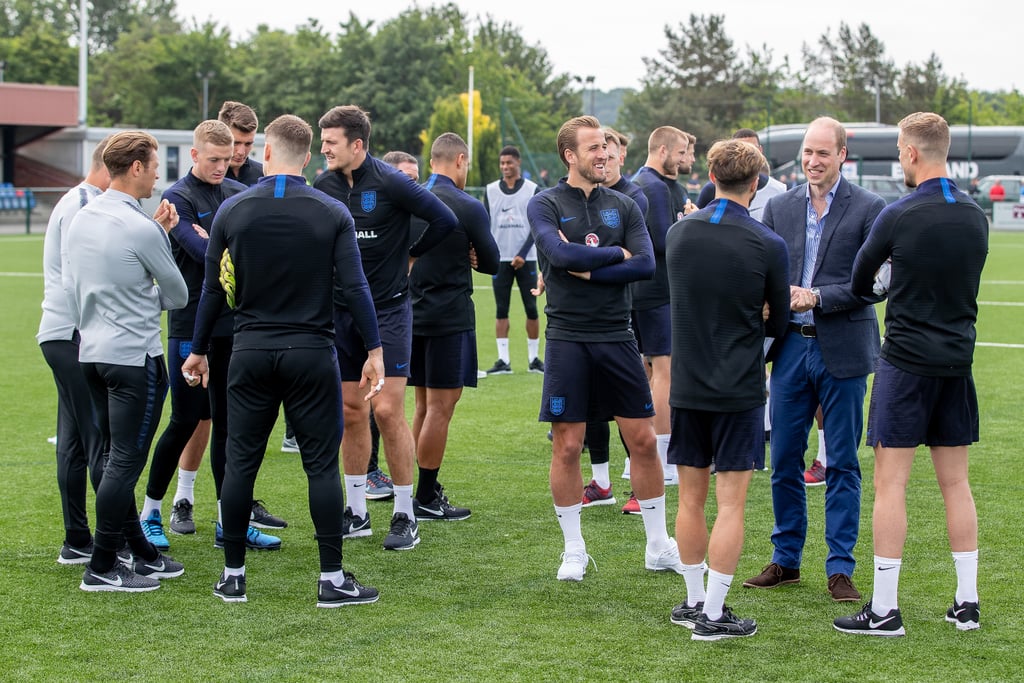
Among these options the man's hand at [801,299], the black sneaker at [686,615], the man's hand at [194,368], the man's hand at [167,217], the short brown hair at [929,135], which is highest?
the short brown hair at [929,135]

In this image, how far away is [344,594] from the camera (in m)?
5.21

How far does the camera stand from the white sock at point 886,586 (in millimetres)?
4781

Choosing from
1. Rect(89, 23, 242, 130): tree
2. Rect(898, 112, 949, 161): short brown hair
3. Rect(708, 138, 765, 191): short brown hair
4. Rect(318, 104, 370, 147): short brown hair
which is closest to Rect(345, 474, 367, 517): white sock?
Rect(318, 104, 370, 147): short brown hair

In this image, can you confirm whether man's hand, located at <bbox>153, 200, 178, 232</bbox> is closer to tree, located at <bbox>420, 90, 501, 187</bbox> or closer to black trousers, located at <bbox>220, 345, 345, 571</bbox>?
black trousers, located at <bbox>220, 345, 345, 571</bbox>

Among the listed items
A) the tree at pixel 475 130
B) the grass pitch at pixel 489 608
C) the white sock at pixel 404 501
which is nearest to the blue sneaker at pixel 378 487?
the grass pitch at pixel 489 608

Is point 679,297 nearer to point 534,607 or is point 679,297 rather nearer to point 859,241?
point 859,241

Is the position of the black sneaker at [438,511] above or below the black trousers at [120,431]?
below

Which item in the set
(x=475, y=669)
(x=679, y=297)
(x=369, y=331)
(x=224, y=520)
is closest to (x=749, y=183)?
(x=679, y=297)

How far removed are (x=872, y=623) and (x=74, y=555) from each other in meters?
3.81

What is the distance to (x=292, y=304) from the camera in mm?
4961

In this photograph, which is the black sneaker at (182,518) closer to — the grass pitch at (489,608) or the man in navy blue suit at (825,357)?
the grass pitch at (489,608)

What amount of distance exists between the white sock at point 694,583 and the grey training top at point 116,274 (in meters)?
2.58

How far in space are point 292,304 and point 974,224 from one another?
2.81 m

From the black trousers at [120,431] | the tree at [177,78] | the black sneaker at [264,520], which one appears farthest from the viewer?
the tree at [177,78]
